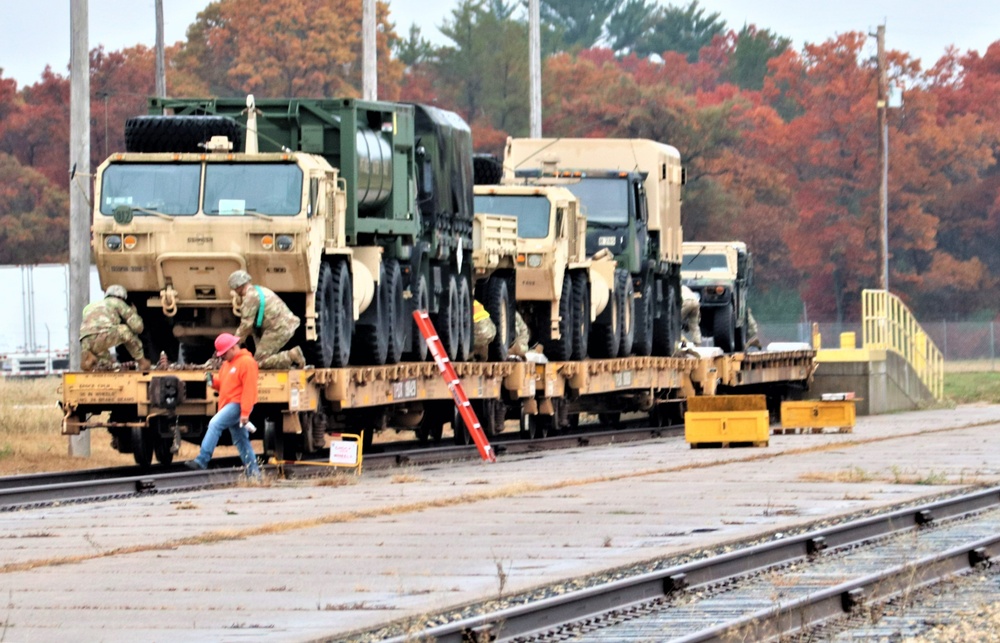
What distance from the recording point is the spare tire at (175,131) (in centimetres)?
2156

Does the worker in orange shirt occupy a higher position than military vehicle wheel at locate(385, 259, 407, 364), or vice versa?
military vehicle wheel at locate(385, 259, 407, 364)

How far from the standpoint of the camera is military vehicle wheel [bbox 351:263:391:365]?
22.6 meters

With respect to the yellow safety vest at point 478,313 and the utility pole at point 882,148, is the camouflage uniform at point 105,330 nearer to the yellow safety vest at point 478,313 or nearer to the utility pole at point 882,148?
the yellow safety vest at point 478,313

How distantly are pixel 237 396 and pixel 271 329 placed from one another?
4.09 ft

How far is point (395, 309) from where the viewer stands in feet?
76.2

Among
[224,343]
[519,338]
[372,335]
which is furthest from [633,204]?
[224,343]

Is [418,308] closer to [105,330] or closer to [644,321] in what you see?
[105,330]

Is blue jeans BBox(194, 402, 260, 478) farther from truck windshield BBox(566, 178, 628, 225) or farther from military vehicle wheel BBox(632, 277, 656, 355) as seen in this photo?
military vehicle wheel BBox(632, 277, 656, 355)

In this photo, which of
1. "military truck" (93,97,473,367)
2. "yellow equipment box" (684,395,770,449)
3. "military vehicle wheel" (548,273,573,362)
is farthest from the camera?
"military vehicle wheel" (548,273,573,362)

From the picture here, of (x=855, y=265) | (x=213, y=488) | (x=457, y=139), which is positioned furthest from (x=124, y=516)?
(x=855, y=265)

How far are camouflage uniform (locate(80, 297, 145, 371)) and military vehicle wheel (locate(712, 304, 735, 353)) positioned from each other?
2002cm


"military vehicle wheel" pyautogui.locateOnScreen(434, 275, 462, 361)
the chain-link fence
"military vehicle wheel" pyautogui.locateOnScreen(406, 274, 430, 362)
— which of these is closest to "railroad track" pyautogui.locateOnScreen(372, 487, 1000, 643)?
"military vehicle wheel" pyautogui.locateOnScreen(406, 274, 430, 362)

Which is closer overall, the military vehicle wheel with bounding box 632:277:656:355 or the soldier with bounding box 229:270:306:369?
the soldier with bounding box 229:270:306:369

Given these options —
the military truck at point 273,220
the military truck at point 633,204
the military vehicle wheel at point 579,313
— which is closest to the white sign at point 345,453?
the military truck at point 273,220
